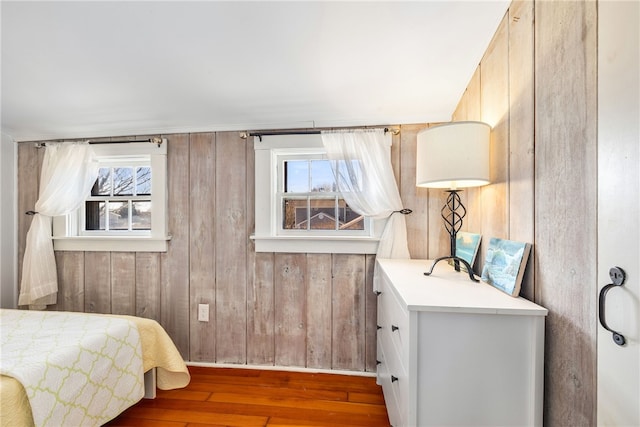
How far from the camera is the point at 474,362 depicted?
0.87 m

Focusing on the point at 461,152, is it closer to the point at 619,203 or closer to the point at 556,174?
the point at 556,174

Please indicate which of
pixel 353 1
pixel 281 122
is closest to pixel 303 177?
pixel 281 122

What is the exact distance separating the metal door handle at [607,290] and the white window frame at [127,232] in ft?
7.73

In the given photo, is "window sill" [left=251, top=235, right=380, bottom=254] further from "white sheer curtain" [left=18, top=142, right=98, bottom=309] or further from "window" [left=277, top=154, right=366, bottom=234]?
"white sheer curtain" [left=18, top=142, right=98, bottom=309]

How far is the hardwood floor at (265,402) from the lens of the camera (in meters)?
1.49

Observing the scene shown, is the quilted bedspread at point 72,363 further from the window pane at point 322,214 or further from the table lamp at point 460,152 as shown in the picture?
the table lamp at point 460,152

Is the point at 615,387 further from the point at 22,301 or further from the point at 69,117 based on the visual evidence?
the point at 22,301

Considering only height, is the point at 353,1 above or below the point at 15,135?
above

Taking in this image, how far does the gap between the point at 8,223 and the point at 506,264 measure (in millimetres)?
3535

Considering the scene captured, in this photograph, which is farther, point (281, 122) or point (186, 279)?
Answer: point (186, 279)

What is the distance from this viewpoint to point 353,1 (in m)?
1.01

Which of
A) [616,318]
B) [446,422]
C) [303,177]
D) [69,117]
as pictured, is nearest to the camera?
[616,318]

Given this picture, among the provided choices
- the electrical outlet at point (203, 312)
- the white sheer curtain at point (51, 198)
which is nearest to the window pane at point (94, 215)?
the white sheer curtain at point (51, 198)

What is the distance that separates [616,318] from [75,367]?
2011mm
